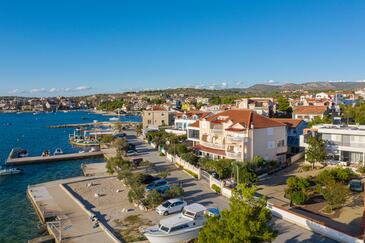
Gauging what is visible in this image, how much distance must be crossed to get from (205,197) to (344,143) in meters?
18.9

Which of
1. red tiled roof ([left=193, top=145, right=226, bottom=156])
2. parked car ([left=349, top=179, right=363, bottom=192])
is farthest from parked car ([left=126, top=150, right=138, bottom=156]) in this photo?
parked car ([left=349, top=179, right=363, bottom=192])

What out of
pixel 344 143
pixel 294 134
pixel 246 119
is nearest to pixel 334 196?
pixel 344 143

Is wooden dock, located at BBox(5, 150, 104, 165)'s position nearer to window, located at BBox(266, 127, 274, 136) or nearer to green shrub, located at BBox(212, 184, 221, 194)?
window, located at BBox(266, 127, 274, 136)

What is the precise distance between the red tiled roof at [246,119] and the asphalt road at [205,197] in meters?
8.72

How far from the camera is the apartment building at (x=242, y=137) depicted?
3653 centimetres

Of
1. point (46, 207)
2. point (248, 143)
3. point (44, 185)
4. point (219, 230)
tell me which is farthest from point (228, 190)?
point (44, 185)

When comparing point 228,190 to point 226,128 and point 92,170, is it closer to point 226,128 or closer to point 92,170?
point 226,128

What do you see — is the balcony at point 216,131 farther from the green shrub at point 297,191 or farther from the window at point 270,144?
the green shrub at point 297,191

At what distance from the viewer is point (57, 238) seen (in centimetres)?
2059

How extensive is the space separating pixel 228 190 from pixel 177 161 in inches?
596

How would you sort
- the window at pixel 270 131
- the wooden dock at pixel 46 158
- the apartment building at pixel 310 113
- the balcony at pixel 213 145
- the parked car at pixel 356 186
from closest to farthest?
1. the parked car at pixel 356 186
2. the window at pixel 270 131
3. the balcony at pixel 213 145
4. the wooden dock at pixel 46 158
5. the apartment building at pixel 310 113

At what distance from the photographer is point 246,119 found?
125 feet

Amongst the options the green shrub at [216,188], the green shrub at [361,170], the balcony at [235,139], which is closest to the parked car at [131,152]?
the balcony at [235,139]

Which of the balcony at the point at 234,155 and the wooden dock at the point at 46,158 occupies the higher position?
the balcony at the point at 234,155
